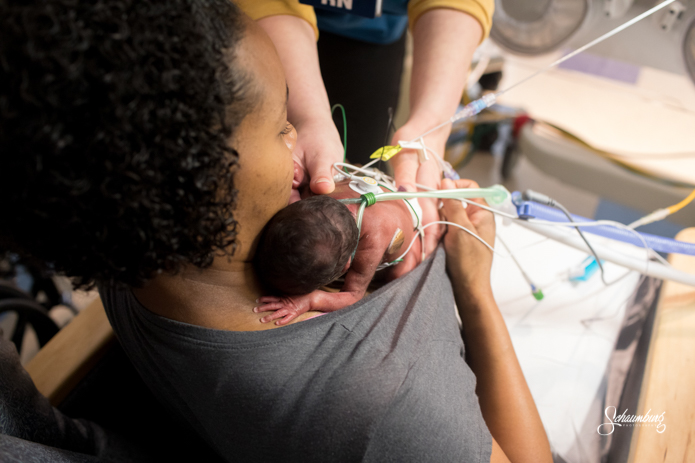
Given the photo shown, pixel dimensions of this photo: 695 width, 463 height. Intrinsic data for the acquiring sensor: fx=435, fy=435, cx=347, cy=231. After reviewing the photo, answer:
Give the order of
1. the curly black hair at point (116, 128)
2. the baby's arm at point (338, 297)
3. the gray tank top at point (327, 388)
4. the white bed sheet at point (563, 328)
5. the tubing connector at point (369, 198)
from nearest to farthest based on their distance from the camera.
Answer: the curly black hair at point (116, 128) < the gray tank top at point (327, 388) < the baby's arm at point (338, 297) < the tubing connector at point (369, 198) < the white bed sheet at point (563, 328)

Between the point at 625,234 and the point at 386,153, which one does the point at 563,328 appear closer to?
the point at 625,234

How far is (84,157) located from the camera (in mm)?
468

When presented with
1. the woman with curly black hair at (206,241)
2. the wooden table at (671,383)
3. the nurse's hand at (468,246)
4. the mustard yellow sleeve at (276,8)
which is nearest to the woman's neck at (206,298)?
the woman with curly black hair at (206,241)

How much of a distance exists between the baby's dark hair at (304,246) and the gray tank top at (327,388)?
116 mm

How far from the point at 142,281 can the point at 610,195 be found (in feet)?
7.50

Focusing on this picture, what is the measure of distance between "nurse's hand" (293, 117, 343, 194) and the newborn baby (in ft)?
0.14

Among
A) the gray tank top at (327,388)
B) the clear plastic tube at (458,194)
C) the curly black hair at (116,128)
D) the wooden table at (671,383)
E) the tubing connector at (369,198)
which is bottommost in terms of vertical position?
the wooden table at (671,383)

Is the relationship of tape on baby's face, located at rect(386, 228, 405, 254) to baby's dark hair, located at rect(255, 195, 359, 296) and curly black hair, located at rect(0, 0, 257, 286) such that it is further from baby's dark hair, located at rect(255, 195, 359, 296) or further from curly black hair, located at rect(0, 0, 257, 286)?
curly black hair, located at rect(0, 0, 257, 286)

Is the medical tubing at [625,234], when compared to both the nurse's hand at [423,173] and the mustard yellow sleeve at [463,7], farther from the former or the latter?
the mustard yellow sleeve at [463,7]

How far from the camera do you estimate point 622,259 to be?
1.22 meters

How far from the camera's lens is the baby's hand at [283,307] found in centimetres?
73

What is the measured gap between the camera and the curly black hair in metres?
0.43

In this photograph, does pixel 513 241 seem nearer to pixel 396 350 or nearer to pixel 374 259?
pixel 374 259

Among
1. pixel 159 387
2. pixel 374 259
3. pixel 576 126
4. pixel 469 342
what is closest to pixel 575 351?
pixel 469 342
